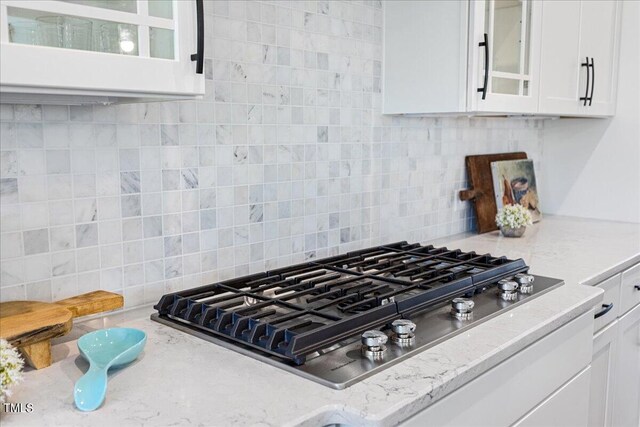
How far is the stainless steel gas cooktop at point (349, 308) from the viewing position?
1.16m

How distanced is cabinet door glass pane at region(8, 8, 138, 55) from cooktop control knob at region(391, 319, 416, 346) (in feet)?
2.43

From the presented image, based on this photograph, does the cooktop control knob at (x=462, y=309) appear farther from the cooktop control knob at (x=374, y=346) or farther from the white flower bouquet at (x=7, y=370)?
the white flower bouquet at (x=7, y=370)

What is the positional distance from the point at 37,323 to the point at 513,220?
6.19 feet

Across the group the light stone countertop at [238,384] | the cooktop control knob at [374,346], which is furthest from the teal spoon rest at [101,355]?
the cooktop control knob at [374,346]

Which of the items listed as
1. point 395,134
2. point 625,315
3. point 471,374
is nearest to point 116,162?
point 471,374

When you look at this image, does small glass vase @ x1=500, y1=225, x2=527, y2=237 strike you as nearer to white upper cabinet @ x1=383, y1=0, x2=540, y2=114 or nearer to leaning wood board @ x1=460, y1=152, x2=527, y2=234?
leaning wood board @ x1=460, y1=152, x2=527, y2=234

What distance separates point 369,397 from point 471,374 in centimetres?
26

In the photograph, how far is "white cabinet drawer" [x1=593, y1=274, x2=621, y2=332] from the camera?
1904 millimetres

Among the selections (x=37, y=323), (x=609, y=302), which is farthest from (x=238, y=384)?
(x=609, y=302)

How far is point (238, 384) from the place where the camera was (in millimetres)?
1062

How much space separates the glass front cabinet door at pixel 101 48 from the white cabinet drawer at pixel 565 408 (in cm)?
107

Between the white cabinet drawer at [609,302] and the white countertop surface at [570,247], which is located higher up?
the white countertop surface at [570,247]

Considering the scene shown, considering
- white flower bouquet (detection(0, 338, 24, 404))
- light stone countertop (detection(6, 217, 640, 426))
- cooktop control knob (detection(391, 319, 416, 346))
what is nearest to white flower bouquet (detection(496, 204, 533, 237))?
light stone countertop (detection(6, 217, 640, 426))

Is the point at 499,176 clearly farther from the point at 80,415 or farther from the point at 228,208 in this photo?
the point at 80,415
